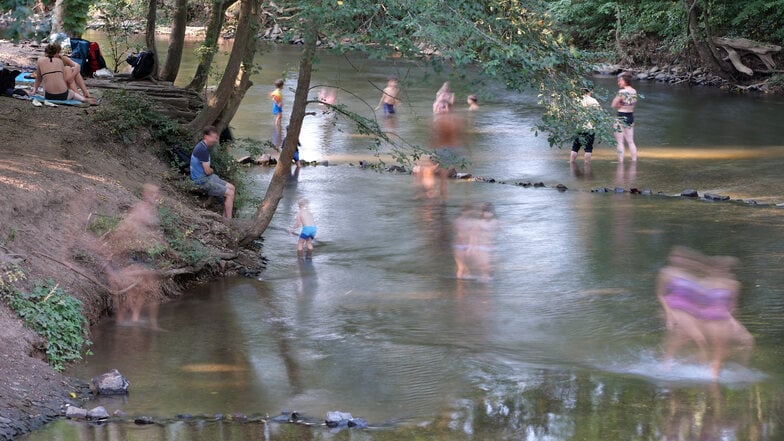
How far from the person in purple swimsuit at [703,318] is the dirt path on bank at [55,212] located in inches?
225

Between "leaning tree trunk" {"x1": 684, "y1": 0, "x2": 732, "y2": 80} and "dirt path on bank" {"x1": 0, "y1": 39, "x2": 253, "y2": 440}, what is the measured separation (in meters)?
22.7

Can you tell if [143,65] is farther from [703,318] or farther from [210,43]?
[703,318]

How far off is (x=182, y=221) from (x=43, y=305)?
10.8ft

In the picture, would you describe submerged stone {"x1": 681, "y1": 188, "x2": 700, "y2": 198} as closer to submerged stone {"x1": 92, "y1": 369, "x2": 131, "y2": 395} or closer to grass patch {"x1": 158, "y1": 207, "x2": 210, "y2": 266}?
grass patch {"x1": 158, "y1": 207, "x2": 210, "y2": 266}

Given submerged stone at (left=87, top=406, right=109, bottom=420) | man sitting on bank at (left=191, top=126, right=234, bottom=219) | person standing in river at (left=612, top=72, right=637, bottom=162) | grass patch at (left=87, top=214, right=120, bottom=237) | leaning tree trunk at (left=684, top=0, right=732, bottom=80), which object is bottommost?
submerged stone at (left=87, top=406, right=109, bottom=420)

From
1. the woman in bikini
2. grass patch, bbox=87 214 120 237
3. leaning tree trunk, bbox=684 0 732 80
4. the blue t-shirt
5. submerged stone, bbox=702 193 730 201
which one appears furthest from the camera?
leaning tree trunk, bbox=684 0 732 80

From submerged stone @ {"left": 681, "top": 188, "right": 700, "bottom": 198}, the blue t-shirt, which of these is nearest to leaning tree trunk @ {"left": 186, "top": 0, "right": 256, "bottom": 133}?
the blue t-shirt

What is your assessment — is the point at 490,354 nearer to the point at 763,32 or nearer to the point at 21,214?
the point at 21,214

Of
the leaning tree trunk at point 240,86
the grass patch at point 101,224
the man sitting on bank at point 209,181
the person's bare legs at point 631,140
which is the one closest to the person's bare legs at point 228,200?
the man sitting on bank at point 209,181

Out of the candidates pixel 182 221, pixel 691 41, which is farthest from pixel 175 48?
pixel 691 41

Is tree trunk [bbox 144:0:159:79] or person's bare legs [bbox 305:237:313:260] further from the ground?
tree trunk [bbox 144:0:159:79]

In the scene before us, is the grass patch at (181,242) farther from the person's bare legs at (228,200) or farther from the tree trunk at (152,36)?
the tree trunk at (152,36)

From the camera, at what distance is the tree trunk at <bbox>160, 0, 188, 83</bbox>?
17.8 m

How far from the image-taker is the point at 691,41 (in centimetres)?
3422
